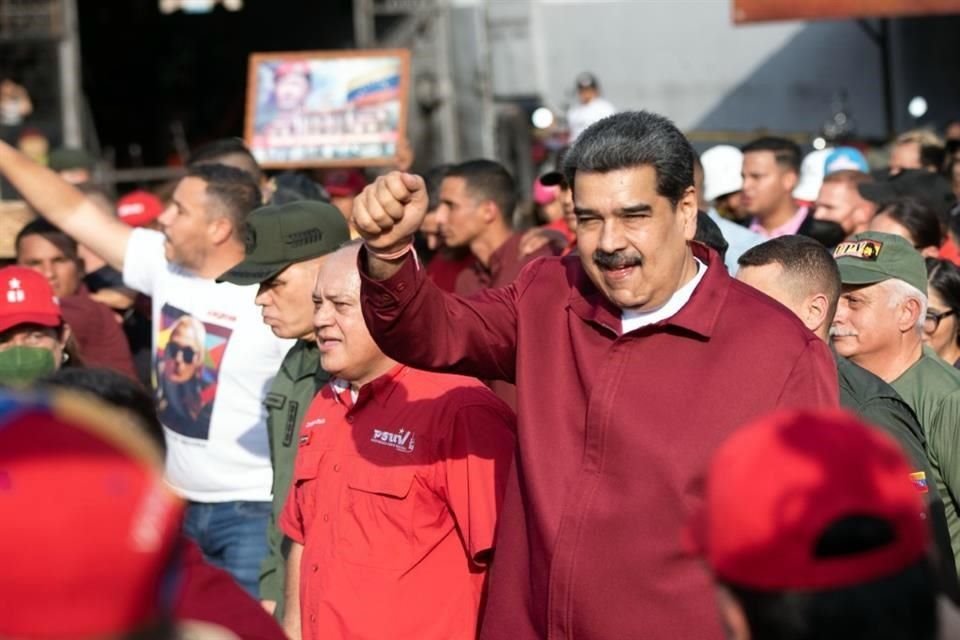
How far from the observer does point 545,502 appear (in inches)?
147

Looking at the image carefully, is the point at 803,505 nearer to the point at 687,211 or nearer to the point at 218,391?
the point at 687,211

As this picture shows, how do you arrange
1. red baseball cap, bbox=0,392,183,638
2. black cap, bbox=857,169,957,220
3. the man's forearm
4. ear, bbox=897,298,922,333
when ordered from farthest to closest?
1. black cap, bbox=857,169,957,220
2. ear, bbox=897,298,922,333
3. the man's forearm
4. red baseball cap, bbox=0,392,183,638

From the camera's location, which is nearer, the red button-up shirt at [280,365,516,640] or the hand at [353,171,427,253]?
the hand at [353,171,427,253]

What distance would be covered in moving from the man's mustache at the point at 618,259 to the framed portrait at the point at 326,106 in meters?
7.28

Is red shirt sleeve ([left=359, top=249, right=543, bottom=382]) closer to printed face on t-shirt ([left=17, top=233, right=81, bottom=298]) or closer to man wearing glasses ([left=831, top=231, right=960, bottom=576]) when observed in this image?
man wearing glasses ([left=831, top=231, right=960, bottom=576])

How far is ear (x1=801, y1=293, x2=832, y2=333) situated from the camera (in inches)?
202

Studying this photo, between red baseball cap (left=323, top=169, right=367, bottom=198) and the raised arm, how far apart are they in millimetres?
3316

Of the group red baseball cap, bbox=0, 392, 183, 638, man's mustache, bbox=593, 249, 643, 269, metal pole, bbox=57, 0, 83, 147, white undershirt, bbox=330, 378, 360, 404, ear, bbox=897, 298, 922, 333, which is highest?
metal pole, bbox=57, 0, 83, 147

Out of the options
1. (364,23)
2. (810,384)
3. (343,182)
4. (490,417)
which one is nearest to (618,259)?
(810,384)

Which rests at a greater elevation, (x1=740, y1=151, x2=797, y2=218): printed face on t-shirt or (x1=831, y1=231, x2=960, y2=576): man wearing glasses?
(x1=740, y1=151, x2=797, y2=218): printed face on t-shirt

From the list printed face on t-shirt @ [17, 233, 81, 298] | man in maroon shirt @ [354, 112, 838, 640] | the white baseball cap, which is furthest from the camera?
the white baseball cap

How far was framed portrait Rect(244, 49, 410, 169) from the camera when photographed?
36.6ft

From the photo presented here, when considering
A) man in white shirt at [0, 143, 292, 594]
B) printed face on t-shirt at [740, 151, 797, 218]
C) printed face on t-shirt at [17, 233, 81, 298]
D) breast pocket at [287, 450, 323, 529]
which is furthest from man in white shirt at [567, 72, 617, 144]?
breast pocket at [287, 450, 323, 529]

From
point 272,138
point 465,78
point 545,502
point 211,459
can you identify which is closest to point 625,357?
point 545,502
